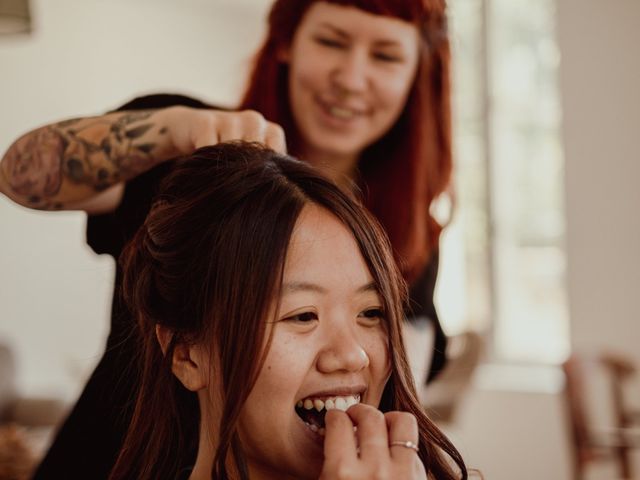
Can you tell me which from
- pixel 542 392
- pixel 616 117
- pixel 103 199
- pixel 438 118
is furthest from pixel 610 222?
pixel 103 199

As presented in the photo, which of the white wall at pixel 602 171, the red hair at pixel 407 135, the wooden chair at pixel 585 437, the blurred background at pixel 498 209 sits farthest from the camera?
the blurred background at pixel 498 209

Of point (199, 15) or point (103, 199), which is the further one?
point (199, 15)

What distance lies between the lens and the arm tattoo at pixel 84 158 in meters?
1.20

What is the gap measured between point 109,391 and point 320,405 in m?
0.41

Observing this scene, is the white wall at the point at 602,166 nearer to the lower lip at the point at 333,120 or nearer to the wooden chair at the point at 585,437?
the wooden chair at the point at 585,437

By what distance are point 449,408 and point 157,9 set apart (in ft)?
12.1

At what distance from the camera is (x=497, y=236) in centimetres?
589

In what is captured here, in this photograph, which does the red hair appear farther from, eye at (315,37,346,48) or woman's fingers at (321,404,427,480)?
woman's fingers at (321,404,427,480)

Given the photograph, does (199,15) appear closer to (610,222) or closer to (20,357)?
(20,357)

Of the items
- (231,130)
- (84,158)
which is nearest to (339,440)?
(231,130)

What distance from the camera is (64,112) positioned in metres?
6.29

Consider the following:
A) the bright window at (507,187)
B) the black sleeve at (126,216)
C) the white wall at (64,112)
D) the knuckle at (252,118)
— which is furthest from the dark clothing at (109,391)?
the white wall at (64,112)

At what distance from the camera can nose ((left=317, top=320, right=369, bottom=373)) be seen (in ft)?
3.18

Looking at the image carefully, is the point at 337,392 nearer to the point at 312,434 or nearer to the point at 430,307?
the point at 312,434
